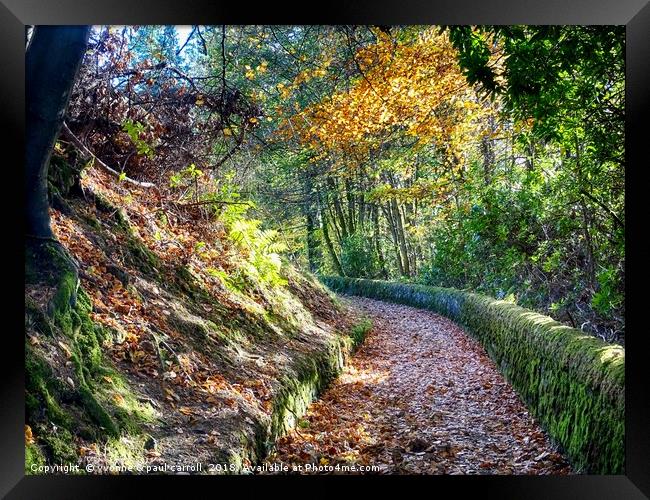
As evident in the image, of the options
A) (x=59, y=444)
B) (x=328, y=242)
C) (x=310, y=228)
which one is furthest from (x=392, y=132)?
(x=59, y=444)

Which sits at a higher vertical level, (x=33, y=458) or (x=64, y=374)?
(x=64, y=374)

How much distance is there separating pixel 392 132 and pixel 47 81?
435 cm

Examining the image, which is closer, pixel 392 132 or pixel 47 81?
pixel 47 81

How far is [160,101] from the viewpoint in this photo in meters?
5.68

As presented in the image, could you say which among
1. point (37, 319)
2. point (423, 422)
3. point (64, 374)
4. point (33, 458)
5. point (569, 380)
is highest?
point (37, 319)

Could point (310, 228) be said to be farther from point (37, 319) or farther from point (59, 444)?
point (59, 444)

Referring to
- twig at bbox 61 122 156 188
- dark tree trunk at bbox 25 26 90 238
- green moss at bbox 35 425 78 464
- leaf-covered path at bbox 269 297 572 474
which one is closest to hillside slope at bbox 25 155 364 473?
green moss at bbox 35 425 78 464

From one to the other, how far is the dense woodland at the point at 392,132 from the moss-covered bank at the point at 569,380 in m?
0.81

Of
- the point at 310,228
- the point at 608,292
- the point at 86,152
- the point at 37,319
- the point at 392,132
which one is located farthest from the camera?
the point at 310,228

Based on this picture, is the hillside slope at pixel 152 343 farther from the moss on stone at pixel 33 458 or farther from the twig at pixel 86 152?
the twig at pixel 86 152

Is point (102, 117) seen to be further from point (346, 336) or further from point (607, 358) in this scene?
point (607, 358)
